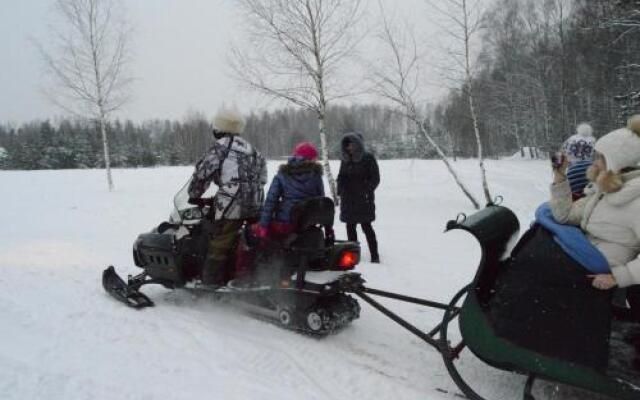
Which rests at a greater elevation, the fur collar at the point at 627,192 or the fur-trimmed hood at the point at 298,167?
the fur-trimmed hood at the point at 298,167

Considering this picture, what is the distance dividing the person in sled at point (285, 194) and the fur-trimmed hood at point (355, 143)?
2.35 meters

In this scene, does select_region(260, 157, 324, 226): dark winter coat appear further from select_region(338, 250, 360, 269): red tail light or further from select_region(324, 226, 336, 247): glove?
select_region(338, 250, 360, 269): red tail light

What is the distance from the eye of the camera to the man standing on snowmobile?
4.60 meters

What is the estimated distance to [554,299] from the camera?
2.72 meters

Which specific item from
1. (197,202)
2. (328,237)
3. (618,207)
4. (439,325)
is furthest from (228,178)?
(618,207)

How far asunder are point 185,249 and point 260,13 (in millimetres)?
10389

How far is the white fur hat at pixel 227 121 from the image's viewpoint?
4.65 meters

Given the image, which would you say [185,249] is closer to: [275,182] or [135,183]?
[275,182]

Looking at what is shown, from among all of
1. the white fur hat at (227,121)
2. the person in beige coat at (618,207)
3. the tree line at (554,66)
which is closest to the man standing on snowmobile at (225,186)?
the white fur hat at (227,121)

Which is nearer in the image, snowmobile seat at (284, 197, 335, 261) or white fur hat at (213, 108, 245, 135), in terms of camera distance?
snowmobile seat at (284, 197, 335, 261)

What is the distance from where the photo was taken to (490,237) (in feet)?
9.92

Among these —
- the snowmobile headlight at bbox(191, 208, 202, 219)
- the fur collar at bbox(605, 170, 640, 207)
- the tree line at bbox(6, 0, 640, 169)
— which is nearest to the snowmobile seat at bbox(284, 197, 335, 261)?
the snowmobile headlight at bbox(191, 208, 202, 219)

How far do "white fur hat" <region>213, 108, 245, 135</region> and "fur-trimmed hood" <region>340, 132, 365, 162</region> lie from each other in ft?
7.56

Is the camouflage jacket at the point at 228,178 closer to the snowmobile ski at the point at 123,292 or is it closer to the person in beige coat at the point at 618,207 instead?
the snowmobile ski at the point at 123,292
